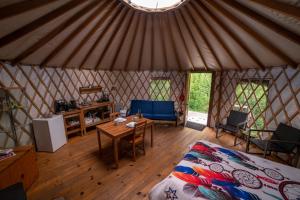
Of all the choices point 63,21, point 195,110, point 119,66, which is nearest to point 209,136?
point 195,110

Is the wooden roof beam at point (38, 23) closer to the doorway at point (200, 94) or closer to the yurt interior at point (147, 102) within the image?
the yurt interior at point (147, 102)

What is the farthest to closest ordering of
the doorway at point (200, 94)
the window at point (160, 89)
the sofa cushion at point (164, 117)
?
the doorway at point (200, 94)
the window at point (160, 89)
the sofa cushion at point (164, 117)

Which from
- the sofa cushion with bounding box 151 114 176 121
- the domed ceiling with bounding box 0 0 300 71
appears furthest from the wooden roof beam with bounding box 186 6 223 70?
the sofa cushion with bounding box 151 114 176 121

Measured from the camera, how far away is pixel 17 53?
254cm

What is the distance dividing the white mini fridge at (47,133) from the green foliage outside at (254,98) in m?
4.65

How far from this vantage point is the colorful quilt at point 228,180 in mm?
1271

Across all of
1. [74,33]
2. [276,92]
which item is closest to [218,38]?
[276,92]

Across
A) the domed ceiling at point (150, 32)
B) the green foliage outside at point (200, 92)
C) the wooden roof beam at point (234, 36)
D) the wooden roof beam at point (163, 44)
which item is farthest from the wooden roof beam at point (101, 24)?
the green foliage outside at point (200, 92)

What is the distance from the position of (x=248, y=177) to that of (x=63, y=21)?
3.09m

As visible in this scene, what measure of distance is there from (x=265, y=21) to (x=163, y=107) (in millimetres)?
3312

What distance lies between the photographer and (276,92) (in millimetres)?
3057

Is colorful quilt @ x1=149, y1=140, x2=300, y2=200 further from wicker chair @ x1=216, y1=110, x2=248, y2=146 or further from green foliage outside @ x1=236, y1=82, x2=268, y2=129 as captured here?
green foliage outside @ x1=236, y1=82, x2=268, y2=129

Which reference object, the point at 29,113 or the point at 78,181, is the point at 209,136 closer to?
the point at 78,181

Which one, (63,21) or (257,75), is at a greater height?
(63,21)
